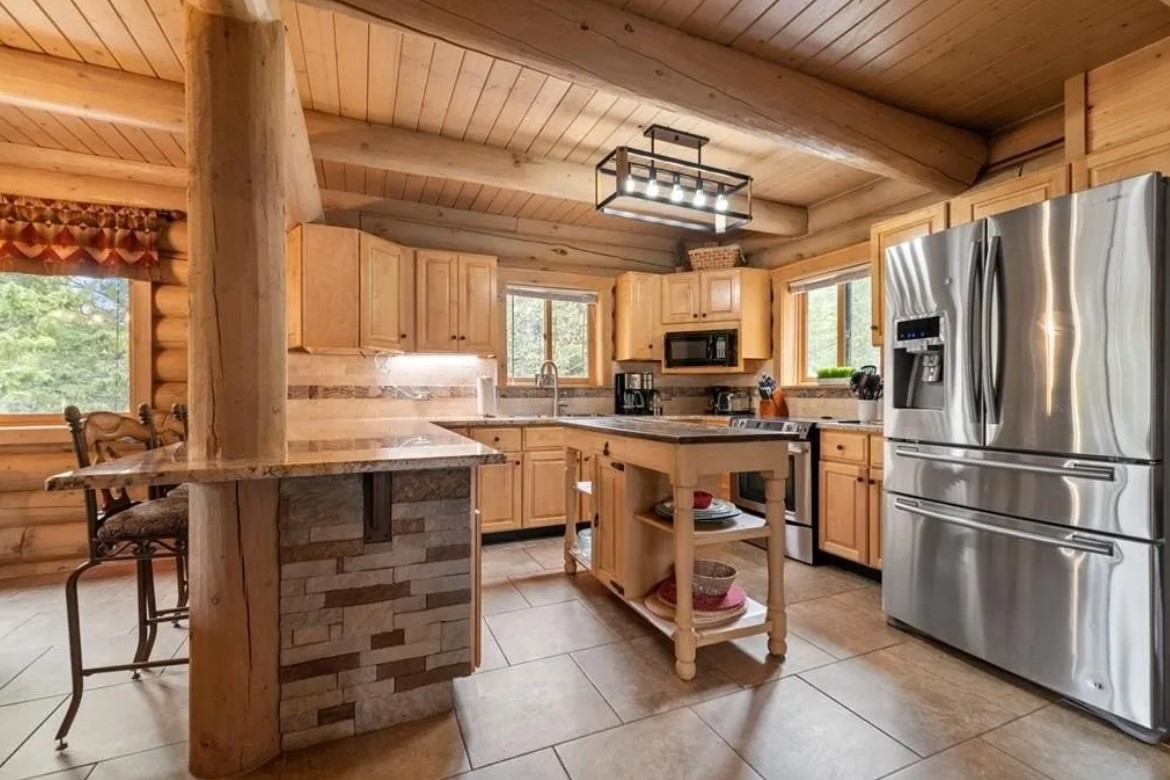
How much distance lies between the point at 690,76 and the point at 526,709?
2.53 meters

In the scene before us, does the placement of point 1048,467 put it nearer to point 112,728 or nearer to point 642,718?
point 642,718

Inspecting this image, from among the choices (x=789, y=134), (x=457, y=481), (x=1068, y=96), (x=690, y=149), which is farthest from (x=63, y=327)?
(x=1068, y=96)

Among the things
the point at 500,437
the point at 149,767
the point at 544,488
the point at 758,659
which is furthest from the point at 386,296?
the point at 758,659

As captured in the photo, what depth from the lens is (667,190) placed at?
2561 millimetres

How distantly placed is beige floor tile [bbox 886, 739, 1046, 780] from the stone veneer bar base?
4.64 ft

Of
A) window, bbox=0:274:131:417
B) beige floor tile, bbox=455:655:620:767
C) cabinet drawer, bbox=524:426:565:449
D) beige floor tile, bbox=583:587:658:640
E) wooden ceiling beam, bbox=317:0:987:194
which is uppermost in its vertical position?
wooden ceiling beam, bbox=317:0:987:194

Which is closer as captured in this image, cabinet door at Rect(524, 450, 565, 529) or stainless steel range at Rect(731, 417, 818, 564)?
stainless steel range at Rect(731, 417, 818, 564)

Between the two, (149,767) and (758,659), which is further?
(758,659)

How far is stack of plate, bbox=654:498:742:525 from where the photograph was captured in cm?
223

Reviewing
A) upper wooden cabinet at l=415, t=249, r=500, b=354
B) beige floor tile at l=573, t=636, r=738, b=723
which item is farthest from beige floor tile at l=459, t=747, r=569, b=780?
upper wooden cabinet at l=415, t=249, r=500, b=354

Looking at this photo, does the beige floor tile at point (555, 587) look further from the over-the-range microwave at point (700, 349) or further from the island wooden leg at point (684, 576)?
the over-the-range microwave at point (700, 349)

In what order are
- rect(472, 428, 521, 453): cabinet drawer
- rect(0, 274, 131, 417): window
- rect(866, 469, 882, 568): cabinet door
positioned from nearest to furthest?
rect(866, 469, 882, 568): cabinet door < rect(0, 274, 131, 417): window < rect(472, 428, 521, 453): cabinet drawer

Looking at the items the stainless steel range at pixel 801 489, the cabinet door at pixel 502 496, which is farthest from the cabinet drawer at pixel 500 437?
the stainless steel range at pixel 801 489

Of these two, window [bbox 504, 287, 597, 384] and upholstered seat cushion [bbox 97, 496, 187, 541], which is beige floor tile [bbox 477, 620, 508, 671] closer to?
upholstered seat cushion [bbox 97, 496, 187, 541]
